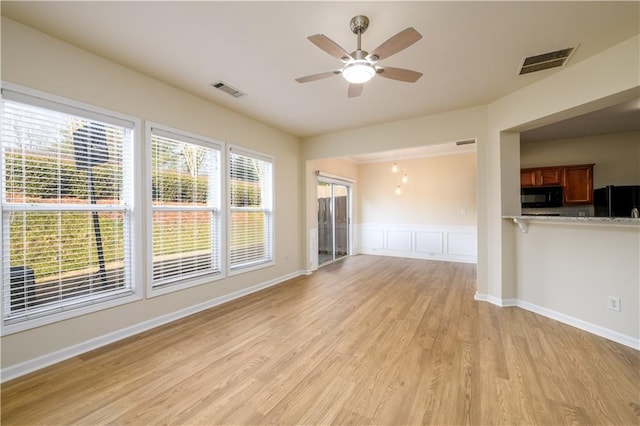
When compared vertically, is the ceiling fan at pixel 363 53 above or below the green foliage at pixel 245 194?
above

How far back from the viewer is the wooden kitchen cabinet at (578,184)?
497 centimetres

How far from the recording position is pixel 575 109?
2.81m

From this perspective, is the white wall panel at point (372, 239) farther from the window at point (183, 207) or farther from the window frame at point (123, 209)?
the window frame at point (123, 209)

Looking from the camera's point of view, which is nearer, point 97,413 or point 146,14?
point 97,413

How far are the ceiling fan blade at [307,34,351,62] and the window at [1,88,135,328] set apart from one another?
2307 mm

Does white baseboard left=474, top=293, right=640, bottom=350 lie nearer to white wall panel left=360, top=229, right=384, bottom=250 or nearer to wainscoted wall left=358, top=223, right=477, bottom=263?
wainscoted wall left=358, top=223, right=477, bottom=263

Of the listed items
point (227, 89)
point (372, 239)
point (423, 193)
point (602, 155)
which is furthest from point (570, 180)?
point (227, 89)

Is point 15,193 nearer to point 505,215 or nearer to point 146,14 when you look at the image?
point 146,14

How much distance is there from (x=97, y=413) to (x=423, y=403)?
7.13ft

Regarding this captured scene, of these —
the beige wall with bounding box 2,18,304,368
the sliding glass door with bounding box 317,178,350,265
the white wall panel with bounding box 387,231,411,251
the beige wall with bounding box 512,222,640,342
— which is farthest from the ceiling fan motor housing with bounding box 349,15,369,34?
the white wall panel with bounding box 387,231,411,251

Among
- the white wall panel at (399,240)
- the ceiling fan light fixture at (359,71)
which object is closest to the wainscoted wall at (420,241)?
the white wall panel at (399,240)

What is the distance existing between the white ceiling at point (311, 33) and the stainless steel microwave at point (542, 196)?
10.4 ft

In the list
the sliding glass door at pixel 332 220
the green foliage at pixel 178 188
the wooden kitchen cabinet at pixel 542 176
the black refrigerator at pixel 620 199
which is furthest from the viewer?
the sliding glass door at pixel 332 220

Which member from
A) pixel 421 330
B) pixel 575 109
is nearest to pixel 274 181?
pixel 421 330
